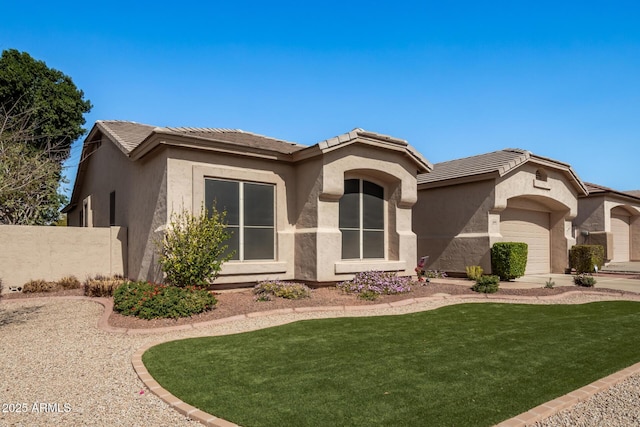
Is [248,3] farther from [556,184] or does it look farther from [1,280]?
[556,184]

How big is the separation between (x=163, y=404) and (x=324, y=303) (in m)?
6.06

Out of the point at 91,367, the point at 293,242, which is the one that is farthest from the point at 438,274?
the point at 91,367

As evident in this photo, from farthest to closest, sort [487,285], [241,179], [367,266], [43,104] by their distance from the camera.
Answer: [43,104], [367,266], [487,285], [241,179]

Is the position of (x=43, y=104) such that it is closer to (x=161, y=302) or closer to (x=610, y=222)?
(x=161, y=302)

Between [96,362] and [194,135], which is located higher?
[194,135]

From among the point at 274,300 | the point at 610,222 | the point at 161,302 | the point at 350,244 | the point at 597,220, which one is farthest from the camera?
the point at 610,222

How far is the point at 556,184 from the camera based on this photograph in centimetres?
1917

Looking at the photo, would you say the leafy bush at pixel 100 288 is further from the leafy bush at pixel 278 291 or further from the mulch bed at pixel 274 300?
the leafy bush at pixel 278 291

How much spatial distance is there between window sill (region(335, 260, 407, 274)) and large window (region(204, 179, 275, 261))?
2206 mm

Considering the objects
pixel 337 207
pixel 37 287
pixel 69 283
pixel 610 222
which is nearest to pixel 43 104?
pixel 69 283

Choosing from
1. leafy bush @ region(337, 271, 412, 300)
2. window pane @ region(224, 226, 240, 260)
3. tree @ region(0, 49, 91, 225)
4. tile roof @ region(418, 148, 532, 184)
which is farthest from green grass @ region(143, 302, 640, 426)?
tree @ region(0, 49, 91, 225)

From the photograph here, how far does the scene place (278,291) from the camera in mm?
11258

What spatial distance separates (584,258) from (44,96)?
3026 cm

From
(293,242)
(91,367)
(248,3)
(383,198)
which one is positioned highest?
(248,3)
